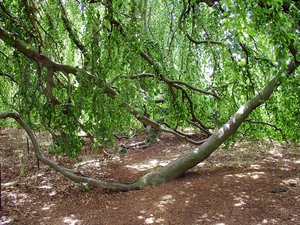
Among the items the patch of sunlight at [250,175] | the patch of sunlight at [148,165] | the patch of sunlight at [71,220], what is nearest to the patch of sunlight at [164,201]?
the patch of sunlight at [71,220]

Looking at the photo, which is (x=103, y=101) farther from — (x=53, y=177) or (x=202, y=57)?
(x=202, y=57)

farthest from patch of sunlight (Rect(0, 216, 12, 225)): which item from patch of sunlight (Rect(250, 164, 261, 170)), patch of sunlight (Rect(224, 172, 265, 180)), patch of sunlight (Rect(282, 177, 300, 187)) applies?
patch of sunlight (Rect(250, 164, 261, 170))

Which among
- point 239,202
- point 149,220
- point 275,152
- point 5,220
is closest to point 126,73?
point 149,220

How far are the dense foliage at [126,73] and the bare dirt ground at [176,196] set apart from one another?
0.62m

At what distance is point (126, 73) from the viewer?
3.79m

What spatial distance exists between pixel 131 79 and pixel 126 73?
88 millimetres

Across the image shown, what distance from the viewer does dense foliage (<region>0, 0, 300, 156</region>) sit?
332 centimetres

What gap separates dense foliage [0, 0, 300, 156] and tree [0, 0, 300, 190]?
13 mm

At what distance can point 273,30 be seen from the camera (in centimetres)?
164

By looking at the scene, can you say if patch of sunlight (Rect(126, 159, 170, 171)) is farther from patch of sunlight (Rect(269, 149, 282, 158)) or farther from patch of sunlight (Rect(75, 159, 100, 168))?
patch of sunlight (Rect(269, 149, 282, 158))

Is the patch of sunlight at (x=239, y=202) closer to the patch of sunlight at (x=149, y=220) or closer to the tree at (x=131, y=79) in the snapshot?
the patch of sunlight at (x=149, y=220)

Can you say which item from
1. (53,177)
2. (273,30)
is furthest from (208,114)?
(273,30)

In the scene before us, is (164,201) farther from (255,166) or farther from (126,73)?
(255,166)

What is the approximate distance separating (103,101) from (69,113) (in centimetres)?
42
